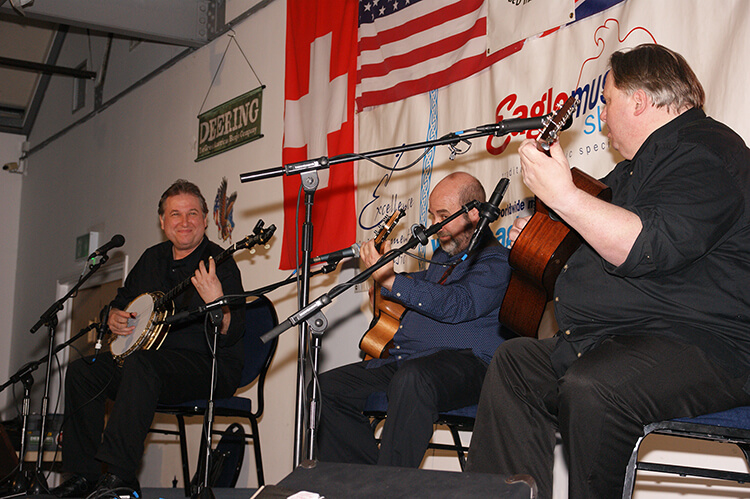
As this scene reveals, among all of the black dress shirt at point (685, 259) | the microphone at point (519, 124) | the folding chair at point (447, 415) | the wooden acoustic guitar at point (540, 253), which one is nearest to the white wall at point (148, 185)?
the folding chair at point (447, 415)

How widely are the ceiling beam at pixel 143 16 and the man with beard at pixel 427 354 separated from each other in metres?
3.12

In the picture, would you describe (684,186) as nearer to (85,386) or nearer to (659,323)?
(659,323)

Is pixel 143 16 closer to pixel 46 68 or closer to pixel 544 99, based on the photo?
pixel 46 68

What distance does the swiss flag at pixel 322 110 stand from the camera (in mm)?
4059

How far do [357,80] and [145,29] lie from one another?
2015mm

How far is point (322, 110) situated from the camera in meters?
4.29

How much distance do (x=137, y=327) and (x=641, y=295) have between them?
262cm

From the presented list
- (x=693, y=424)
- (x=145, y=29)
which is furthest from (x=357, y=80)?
(x=693, y=424)

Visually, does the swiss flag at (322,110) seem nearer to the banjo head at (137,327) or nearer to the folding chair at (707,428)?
the banjo head at (137,327)

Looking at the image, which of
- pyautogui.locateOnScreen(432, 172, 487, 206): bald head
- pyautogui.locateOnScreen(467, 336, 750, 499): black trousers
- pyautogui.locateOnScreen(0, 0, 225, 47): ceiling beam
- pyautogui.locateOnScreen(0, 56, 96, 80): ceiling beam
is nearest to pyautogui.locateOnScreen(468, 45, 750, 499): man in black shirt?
pyautogui.locateOnScreen(467, 336, 750, 499): black trousers

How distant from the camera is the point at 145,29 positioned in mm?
5230

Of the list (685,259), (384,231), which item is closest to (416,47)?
(384,231)

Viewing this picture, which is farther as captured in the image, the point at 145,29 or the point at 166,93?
the point at 166,93

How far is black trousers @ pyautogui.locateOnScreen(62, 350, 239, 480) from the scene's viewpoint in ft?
9.96
